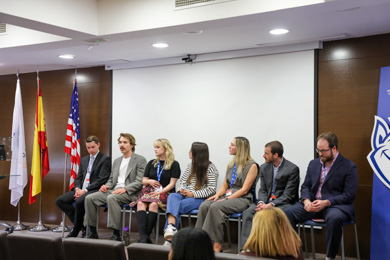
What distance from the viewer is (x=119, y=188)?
23.1 ft

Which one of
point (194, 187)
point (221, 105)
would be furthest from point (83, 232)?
point (221, 105)

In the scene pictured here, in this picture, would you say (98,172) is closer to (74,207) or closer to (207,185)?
(74,207)

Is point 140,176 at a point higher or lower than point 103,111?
lower

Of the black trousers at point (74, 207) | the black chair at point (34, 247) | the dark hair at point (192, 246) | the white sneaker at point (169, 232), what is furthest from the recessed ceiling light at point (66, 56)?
the dark hair at point (192, 246)

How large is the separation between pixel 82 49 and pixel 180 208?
258 centimetres

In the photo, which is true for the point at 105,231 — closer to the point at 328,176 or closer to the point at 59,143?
the point at 59,143

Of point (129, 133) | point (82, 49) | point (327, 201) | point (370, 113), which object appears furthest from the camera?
point (129, 133)

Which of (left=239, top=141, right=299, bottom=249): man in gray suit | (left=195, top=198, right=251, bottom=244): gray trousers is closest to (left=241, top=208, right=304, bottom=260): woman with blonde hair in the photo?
(left=239, top=141, right=299, bottom=249): man in gray suit

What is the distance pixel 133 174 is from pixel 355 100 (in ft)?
10.4

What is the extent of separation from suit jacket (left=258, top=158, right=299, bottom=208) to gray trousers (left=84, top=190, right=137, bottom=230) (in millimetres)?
1963

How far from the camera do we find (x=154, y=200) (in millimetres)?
6613

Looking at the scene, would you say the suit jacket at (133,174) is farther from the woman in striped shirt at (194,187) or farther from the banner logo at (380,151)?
the banner logo at (380,151)

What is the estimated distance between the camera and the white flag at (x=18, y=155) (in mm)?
8156

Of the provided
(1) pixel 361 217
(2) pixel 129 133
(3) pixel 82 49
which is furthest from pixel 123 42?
(1) pixel 361 217
